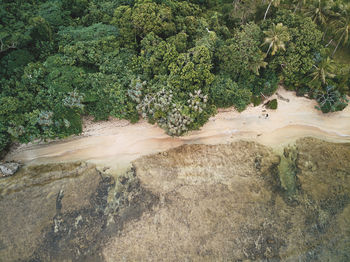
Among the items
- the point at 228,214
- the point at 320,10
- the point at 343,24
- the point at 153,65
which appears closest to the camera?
the point at 228,214

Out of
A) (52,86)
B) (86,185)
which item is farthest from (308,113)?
(52,86)

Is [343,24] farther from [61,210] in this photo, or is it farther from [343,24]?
[61,210]

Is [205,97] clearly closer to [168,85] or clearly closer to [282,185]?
[168,85]

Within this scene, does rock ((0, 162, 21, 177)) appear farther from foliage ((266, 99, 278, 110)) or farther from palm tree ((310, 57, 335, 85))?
palm tree ((310, 57, 335, 85))

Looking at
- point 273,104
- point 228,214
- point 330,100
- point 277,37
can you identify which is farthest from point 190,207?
point 330,100

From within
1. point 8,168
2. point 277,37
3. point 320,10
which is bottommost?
point 8,168

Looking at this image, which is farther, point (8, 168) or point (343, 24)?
point (343, 24)

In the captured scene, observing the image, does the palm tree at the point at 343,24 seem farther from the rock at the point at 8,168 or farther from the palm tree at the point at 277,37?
the rock at the point at 8,168
